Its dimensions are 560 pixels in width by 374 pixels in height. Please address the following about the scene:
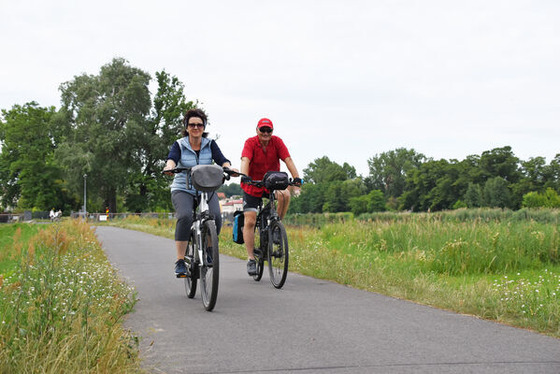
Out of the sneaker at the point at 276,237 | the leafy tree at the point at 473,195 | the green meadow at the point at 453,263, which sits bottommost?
the green meadow at the point at 453,263

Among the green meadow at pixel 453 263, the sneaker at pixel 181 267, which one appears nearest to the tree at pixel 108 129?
the green meadow at pixel 453 263

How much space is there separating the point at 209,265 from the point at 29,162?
65.5 m

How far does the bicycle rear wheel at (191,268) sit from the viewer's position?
5739 millimetres

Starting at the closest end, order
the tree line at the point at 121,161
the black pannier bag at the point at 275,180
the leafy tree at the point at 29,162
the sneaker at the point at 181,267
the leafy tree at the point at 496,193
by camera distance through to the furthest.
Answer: the sneaker at the point at 181,267 → the black pannier bag at the point at 275,180 → the tree line at the point at 121,161 → the leafy tree at the point at 29,162 → the leafy tree at the point at 496,193

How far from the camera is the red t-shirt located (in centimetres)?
734

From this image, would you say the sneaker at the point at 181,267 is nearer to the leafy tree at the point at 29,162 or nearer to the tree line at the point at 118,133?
the tree line at the point at 118,133

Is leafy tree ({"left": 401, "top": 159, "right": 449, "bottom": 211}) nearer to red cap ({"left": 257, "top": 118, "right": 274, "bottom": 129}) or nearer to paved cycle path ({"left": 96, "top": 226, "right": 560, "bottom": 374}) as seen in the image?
A: red cap ({"left": 257, "top": 118, "right": 274, "bottom": 129})

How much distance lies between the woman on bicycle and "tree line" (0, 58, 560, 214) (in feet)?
36.1

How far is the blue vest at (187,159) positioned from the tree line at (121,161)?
11023mm

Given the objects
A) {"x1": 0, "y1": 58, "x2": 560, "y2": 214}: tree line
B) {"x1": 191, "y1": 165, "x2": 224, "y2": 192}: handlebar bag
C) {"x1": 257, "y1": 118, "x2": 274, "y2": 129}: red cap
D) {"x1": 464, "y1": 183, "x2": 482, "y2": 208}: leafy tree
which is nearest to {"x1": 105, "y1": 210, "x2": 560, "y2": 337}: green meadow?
{"x1": 257, "y1": 118, "x2": 274, "y2": 129}: red cap

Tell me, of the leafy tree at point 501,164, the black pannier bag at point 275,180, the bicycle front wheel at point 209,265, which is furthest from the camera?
the leafy tree at point 501,164

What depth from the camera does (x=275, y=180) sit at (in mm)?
6844

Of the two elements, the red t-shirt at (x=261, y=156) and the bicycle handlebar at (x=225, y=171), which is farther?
the red t-shirt at (x=261, y=156)

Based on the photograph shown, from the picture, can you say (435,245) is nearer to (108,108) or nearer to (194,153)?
(194,153)
